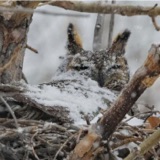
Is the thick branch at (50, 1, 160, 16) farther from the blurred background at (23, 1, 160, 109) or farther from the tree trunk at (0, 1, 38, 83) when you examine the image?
the blurred background at (23, 1, 160, 109)

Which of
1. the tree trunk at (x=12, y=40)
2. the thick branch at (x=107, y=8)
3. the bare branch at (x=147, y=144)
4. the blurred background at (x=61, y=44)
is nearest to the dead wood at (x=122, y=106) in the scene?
the bare branch at (x=147, y=144)

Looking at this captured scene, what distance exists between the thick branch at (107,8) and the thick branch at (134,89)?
13.0 inches

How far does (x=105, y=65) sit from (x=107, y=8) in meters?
1.23

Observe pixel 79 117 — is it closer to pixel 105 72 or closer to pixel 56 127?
pixel 56 127

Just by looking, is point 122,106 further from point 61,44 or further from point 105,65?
point 61,44

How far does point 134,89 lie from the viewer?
6.00 feet

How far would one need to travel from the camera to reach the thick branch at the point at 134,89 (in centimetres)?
177

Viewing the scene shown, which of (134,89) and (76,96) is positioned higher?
(134,89)

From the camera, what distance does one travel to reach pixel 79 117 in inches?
96.8

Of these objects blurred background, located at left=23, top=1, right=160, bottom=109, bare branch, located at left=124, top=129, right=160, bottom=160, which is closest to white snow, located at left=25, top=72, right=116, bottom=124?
bare branch, located at left=124, top=129, right=160, bottom=160

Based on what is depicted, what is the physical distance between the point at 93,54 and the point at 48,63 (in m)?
1.65

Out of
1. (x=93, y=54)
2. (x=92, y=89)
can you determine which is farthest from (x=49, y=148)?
(x=93, y=54)

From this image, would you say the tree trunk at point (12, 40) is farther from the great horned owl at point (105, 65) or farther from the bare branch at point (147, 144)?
the bare branch at point (147, 144)

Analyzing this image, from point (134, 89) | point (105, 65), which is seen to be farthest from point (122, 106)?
point (105, 65)
